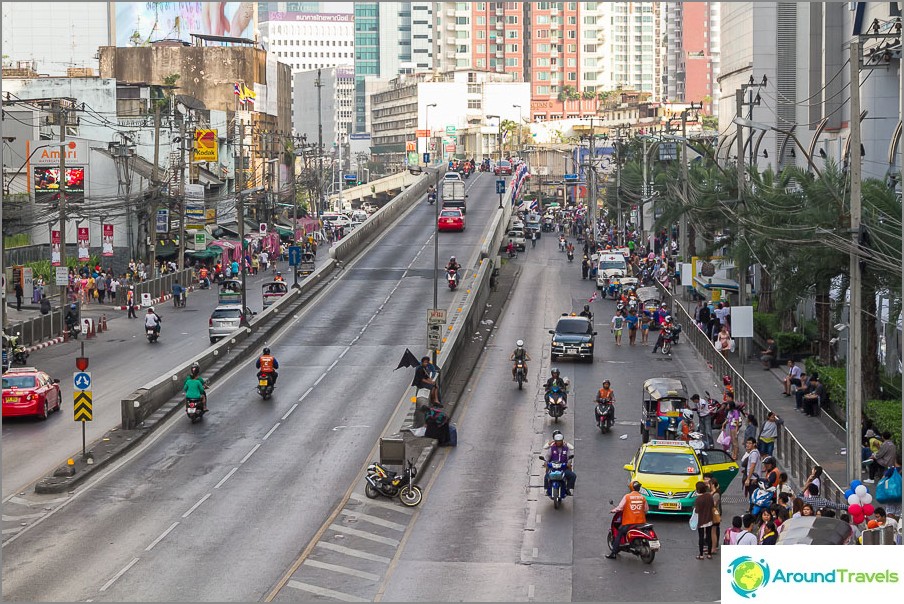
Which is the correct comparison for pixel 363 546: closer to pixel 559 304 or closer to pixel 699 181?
pixel 559 304

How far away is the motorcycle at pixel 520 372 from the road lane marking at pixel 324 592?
78.5ft

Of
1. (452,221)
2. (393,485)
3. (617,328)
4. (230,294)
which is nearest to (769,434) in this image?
(393,485)

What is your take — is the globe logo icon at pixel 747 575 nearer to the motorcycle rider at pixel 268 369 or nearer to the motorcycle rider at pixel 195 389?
the motorcycle rider at pixel 195 389

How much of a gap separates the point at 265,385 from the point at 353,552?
18634 millimetres

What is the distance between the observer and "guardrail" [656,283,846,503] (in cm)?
3000

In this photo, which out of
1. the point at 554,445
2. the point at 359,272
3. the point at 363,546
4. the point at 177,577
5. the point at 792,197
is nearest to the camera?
the point at 177,577

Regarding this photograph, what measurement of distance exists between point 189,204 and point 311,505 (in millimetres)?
65650

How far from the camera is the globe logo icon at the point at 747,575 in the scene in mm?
18500

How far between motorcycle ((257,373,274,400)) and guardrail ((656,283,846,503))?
1457 cm

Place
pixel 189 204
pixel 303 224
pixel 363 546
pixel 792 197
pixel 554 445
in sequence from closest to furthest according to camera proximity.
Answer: pixel 363 546 → pixel 554 445 → pixel 792 197 → pixel 189 204 → pixel 303 224

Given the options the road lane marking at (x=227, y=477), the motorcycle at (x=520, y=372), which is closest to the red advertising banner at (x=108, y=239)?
the motorcycle at (x=520, y=372)

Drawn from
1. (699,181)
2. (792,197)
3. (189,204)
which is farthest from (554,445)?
(189,204)

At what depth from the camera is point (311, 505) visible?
32406mm

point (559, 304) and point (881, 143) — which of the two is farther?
point (559, 304)
